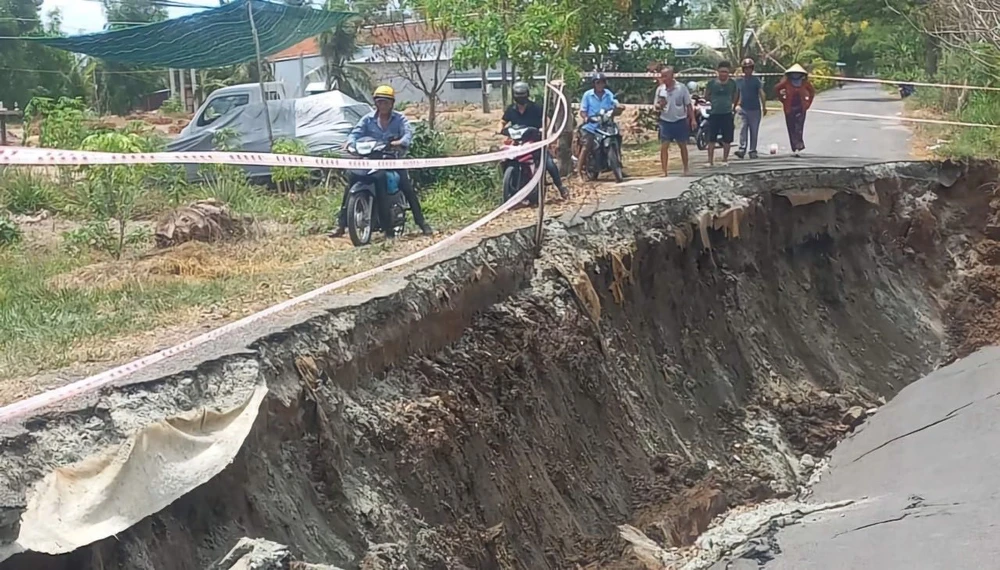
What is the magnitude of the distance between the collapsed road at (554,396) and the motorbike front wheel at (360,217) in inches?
57.8

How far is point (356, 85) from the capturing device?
3322 cm

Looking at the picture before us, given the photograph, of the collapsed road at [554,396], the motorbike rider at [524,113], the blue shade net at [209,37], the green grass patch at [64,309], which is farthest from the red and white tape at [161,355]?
the blue shade net at [209,37]

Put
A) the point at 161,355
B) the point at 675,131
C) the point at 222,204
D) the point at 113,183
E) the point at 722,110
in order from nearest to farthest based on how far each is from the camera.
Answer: the point at 161,355 → the point at 113,183 → the point at 222,204 → the point at 675,131 → the point at 722,110

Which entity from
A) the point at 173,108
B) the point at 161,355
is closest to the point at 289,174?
the point at 161,355

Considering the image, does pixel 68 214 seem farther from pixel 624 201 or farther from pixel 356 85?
pixel 356 85

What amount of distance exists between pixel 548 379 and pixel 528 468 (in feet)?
3.31

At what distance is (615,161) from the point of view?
13180mm

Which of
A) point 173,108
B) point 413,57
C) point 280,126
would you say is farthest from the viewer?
point 173,108

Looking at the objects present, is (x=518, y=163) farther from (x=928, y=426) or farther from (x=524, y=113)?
(x=928, y=426)

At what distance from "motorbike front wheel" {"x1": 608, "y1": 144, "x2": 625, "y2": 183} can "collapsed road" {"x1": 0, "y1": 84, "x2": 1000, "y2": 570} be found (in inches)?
60.4

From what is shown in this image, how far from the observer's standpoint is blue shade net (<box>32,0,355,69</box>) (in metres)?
14.3

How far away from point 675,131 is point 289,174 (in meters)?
5.03

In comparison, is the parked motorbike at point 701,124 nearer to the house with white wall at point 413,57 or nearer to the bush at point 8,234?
the house with white wall at point 413,57

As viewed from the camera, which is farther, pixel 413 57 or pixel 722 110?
pixel 413 57
